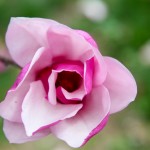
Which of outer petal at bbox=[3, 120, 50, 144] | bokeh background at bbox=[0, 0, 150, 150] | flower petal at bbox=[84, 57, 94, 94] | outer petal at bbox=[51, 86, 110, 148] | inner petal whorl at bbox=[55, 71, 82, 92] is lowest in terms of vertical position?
bokeh background at bbox=[0, 0, 150, 150]

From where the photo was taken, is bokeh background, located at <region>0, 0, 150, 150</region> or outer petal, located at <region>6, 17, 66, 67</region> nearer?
outer petal, located at <region>6, 17, 66, 67</region>

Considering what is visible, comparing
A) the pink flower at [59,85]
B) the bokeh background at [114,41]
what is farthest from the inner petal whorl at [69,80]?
the bokeh background at [114,41]

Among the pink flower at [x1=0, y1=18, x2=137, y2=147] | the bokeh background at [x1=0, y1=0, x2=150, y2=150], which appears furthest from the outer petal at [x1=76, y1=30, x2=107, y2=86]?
the bokeh background at [x1=0, y1=0, x2=150, y2=150]

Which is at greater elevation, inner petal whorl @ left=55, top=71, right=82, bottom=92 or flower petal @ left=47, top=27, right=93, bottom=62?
flower petal @ left=47, top=27, right=93, bottom=62

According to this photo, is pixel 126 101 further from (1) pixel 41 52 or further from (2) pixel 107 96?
(1) pixel 41 52

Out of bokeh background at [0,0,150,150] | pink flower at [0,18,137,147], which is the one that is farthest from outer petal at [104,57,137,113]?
bokeh background at [0,0,150,150]

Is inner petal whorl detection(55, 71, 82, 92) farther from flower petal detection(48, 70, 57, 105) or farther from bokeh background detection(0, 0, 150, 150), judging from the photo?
bokeh background detection(0, 0, 150, 150)
